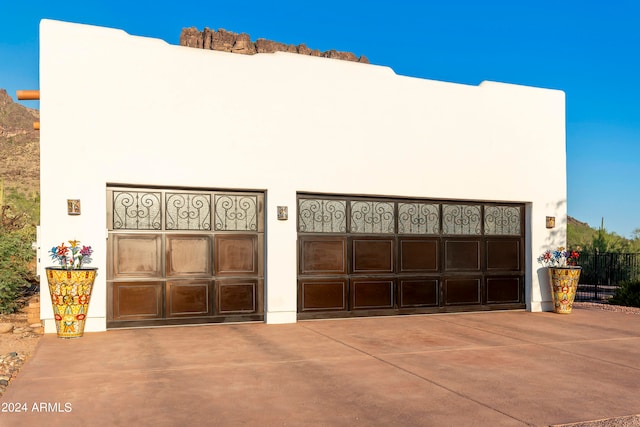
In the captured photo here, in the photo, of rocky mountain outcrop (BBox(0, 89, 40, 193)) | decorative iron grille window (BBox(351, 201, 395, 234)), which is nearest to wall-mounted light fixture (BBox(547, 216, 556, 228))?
decorative iron grille window (BBox(351, 201, 395, 234))

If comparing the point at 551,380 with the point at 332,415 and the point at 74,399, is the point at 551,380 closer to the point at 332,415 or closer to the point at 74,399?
the point at 332,415

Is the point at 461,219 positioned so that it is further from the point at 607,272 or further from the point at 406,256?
the point at 607,272

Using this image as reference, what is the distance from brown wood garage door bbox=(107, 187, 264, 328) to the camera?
32.4ft

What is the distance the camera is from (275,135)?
426 inches

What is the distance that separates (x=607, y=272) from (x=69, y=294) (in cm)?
1957

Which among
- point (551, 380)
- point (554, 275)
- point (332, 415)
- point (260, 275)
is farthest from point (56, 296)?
point (554, 275)

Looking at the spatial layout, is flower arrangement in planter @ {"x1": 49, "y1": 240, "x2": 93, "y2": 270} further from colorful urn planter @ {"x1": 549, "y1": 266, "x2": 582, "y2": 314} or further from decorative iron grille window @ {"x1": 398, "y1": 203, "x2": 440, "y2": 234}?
colorful urn planter @ {"x1": 549, "y1": 266, "x2": 582, "y2": 314}

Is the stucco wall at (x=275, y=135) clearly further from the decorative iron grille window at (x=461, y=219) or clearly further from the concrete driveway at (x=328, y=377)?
the concrete driveway at (x=328, y=377)

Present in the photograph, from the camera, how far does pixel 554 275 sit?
12.6m

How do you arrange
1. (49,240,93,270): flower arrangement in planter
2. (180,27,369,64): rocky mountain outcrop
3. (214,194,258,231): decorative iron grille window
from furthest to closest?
(180,27,369,64): rocky mountain outcrop < (214,194,258,231): decorative iron grille window < (49,240,93,270): flower arrangement in planter

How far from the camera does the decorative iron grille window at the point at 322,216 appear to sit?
11148mm

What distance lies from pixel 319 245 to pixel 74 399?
6.27 meters

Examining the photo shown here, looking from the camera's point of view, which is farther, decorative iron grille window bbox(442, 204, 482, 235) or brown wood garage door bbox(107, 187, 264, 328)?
decorative iron grille window bbox(442, 204, 482, 235)

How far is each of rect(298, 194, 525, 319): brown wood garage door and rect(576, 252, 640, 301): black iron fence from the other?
6.75 m
